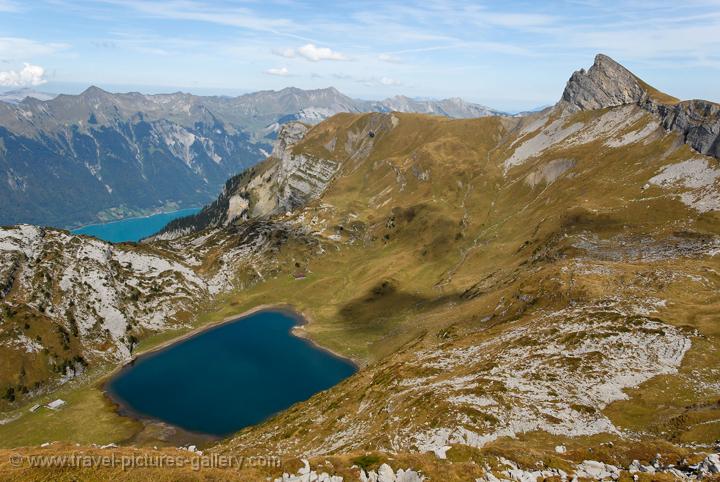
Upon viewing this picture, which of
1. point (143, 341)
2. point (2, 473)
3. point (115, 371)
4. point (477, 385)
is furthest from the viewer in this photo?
point (143, 341)

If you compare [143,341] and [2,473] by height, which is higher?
[2,473]

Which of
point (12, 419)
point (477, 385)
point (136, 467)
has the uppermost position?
point (136, 467)

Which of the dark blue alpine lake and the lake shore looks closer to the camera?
the lake shore

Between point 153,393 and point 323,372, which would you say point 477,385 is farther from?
point 153,393

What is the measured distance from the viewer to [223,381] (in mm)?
165625

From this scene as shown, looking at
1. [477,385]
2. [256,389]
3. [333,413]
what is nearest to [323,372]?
[256,389]

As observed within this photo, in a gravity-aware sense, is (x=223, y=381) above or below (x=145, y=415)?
above

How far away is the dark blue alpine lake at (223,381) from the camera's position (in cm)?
14150

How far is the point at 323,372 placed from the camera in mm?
168000

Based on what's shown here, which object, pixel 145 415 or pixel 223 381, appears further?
pixel 223 381

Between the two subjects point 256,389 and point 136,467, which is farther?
point 256,389

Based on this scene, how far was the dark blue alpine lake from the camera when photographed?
14150cm

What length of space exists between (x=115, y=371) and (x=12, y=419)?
120 feet

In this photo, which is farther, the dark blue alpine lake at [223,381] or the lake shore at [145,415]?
the dark blue alpine lake at [223,381]
